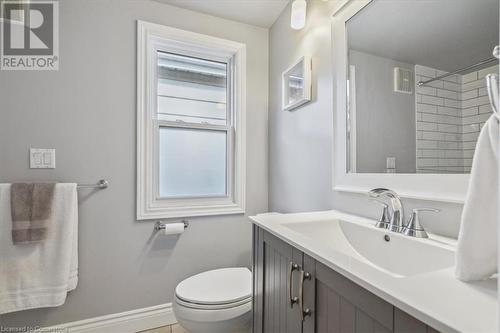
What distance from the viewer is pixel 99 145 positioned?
1.58 meters

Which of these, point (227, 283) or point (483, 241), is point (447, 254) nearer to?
point (483, 241)

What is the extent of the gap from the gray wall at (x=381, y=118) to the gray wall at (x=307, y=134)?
15cm

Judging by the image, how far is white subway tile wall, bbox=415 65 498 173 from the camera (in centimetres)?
74

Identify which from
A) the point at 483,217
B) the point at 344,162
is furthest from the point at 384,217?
the point at 483,217

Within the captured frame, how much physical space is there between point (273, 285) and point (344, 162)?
669 millimetres

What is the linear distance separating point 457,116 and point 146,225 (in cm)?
175

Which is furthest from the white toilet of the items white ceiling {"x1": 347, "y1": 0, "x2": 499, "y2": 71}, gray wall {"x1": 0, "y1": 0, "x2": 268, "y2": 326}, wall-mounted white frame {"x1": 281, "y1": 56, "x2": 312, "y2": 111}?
white ceiling {"x1": 347, "y1": 0, "x2": 499, "y2": 71}

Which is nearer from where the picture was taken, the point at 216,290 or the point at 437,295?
the point at 437,295

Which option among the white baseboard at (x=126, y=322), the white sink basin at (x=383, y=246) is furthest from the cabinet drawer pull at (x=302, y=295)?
the white baseboard at (x=126, y=322)

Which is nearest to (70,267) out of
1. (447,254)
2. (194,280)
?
(194,280)

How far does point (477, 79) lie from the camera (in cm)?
74

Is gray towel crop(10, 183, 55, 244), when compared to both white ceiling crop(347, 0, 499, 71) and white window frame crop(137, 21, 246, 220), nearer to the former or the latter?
white window frame crop(137, 21, 246, 220)

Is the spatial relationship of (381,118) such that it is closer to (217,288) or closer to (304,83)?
(304,83)

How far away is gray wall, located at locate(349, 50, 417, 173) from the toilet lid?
35.3 inches
